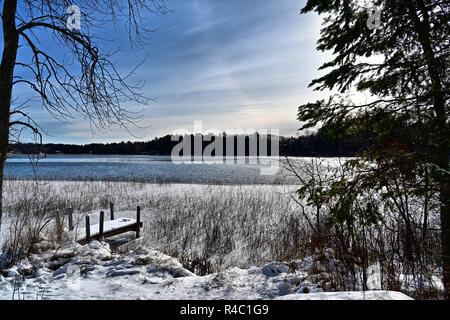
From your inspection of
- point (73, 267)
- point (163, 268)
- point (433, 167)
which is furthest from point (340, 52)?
point (73, 267)

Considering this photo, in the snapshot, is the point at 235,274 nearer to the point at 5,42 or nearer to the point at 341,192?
the point at 341,192

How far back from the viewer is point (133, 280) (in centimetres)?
405

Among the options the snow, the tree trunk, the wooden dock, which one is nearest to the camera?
the snow

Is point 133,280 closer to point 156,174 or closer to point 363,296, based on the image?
point 363,296

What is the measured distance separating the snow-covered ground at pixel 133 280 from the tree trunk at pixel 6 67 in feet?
6.82

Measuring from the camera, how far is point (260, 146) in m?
111

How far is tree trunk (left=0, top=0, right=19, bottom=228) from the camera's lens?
3.36 meters

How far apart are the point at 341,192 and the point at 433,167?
1253 millimetres

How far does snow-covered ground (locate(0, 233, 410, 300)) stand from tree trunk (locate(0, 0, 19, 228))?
2079mm

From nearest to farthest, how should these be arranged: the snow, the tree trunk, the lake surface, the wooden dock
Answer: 1. the snow
2. the tree trunk
3. the wooden dock
4. the lake surface

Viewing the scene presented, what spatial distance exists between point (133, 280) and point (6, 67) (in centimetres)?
408

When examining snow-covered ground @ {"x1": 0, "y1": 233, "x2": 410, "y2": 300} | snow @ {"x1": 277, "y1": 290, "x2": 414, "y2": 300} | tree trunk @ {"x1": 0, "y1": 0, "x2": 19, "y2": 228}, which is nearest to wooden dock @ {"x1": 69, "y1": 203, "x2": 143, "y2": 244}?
snow-covered ground @ {"x1": 0, "y1": 233, "x2": 410, "y2": 300}

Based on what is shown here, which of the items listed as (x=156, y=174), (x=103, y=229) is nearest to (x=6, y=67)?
(x=103, y=229)

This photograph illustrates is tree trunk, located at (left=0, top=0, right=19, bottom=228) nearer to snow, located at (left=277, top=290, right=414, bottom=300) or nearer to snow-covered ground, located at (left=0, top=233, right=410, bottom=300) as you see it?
snow-covered ground, located at (left=0, top=233, right=410, bottom=300)
